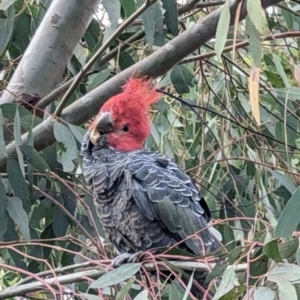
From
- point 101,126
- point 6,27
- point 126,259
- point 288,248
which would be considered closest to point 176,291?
point 288,248

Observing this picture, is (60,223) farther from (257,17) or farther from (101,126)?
(257,17)

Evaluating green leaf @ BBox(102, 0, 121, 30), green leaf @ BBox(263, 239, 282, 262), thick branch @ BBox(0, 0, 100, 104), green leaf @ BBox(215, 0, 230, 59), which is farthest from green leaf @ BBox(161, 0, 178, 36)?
green leaf @ BBox(263, 239, 282, 262)

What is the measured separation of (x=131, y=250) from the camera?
175 centimetres

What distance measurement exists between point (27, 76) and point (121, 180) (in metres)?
0.36

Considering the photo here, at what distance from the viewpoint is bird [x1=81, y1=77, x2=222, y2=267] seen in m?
1.67

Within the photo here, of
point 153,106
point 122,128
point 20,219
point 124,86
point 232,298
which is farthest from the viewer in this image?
point 153,106

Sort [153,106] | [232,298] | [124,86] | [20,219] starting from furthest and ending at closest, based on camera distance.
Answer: [153,106] → [124,86] → [20,219] → [232,298]

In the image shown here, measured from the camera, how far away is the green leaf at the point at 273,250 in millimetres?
972

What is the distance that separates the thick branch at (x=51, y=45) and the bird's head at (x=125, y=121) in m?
0.17

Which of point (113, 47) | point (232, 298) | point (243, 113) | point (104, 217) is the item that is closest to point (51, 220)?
point (104, 217)

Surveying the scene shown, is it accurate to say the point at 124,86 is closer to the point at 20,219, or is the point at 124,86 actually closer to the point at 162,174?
the point at 162,174

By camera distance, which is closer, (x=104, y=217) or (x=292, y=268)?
(x=292, y=268)

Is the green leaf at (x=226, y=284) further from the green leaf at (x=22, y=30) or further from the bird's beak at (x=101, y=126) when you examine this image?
the green leaf at (x=22, y=30)

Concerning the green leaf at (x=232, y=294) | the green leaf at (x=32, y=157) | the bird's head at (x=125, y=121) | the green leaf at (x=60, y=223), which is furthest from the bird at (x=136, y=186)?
the green leaf at (x=232, y=294)
